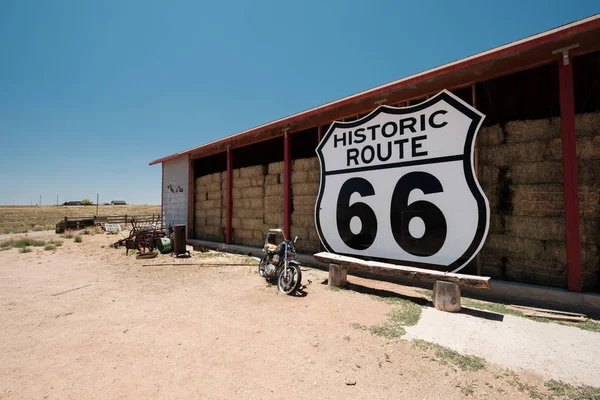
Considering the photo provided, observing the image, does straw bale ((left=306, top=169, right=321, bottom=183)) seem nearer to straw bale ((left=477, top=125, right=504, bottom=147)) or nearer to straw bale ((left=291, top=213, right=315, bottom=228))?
straw bale ((left=291, top=213, right=315, bottom=228))

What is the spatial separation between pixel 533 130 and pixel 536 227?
1.63m

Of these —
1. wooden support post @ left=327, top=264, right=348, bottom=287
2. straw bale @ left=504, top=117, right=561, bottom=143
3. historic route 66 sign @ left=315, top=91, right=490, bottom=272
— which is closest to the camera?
straw bale @ left=504, top=117, right=561, bottom=143

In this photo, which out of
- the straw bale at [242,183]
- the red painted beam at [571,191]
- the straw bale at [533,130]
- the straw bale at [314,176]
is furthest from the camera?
the straw bale at [242,183]

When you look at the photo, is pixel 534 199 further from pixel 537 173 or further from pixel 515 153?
pixel 515 153

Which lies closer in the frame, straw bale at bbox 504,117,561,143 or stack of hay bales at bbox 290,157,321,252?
straw bale at bbox 504,117,561,143

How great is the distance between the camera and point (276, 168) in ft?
29.0

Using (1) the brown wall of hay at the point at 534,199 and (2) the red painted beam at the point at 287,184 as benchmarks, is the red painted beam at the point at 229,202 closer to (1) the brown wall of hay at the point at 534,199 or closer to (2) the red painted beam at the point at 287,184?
(2) the red painted beam at the point at 287,184

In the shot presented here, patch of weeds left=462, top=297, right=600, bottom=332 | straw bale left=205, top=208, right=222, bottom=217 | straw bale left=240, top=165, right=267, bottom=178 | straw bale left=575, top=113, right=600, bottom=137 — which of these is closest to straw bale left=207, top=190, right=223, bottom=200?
straw bale left=205, top=208, right=222, bottom=217

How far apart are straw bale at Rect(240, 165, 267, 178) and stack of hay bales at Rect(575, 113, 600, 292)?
294 inches

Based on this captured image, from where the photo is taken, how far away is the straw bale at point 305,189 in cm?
763

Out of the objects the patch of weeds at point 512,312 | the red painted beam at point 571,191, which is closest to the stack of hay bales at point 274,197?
the patch of weeds at point 512,312

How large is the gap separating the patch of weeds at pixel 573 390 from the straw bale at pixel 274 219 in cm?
680

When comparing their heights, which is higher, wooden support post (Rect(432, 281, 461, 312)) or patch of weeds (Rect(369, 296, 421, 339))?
wooden support post (Rect(432, 281, 461, 312))

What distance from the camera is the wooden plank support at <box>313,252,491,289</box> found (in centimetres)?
411
